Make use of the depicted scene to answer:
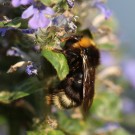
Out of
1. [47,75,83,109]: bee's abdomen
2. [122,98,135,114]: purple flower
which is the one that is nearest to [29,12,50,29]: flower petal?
[47,75,83,109]: bee's abdomen

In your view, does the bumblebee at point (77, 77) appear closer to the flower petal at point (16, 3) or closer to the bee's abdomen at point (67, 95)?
the bee's abdomen at point (67, 95)

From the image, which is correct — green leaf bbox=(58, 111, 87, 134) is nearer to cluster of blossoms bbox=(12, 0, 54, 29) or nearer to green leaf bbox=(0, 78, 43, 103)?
green leaf bbox=(0, 78, 43, 103)

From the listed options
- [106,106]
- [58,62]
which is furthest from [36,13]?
[106,106]

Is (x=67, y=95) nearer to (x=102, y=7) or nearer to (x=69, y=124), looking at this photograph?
(x=69, y=124)

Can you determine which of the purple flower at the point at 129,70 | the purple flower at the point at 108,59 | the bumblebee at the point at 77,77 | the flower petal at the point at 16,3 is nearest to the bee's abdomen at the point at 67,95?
the bumblebee at the point at 77,77

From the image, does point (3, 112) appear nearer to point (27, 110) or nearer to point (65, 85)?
point (27, 110)

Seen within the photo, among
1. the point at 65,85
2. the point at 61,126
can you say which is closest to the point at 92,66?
the point at 65,85
